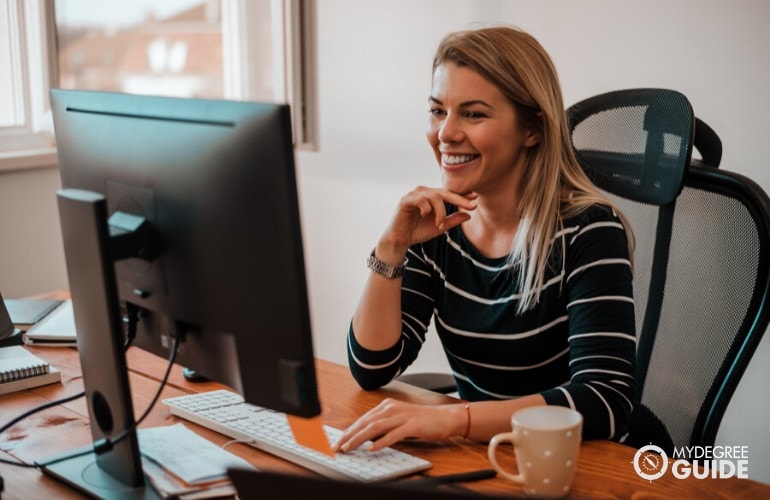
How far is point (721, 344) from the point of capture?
151 centimetres

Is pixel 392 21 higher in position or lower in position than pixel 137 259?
higher

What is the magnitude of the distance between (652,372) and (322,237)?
5.68 ft

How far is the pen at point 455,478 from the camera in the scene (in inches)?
43.2

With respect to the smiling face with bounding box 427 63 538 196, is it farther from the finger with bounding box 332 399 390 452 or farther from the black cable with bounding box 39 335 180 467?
the black cable with bounding box 39 335 180 467

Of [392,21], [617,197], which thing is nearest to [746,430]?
[617,197]

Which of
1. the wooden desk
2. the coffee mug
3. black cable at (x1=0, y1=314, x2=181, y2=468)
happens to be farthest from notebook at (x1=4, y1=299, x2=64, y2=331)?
the coffee mug

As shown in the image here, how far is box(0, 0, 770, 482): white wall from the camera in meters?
2.12

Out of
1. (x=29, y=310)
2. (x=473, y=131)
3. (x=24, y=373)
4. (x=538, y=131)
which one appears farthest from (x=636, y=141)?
(x=29, y=310)

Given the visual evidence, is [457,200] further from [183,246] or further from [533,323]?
[183,246]

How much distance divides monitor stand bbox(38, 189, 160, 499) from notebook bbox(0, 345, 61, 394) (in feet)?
1.17

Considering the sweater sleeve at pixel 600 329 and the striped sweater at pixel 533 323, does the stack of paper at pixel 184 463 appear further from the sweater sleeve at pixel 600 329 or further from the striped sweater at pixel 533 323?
the sweater sleeve at pixel 600 329

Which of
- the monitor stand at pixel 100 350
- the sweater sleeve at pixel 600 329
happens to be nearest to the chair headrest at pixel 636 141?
the sweater sleeve at pixel 600 329

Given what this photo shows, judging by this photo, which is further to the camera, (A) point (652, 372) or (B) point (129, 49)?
(B) point (129, 49)

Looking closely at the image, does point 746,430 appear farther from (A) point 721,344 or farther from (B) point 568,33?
(B) point 568,33
